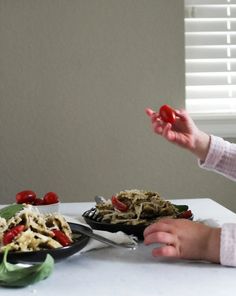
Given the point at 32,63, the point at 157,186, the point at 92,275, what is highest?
the point at 32,63

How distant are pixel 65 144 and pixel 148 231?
47.2 inches

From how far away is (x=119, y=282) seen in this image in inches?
28.7

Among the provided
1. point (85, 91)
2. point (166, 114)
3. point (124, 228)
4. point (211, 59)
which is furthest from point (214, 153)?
point (211, 59)

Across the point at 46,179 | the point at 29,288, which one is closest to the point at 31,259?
the point at 29,288

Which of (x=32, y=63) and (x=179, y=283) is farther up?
(x=32, y=63)

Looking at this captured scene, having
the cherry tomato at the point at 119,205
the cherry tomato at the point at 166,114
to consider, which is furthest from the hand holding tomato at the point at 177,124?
the cherry tomato at the point at 119,205

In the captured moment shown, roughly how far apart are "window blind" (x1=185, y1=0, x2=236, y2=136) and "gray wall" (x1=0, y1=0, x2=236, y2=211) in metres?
0.09

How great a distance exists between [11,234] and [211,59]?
1547 mm

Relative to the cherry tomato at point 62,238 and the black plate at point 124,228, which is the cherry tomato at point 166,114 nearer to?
the black plate at point 124,228

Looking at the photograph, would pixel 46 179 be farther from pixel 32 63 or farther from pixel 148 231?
pixel 148 231

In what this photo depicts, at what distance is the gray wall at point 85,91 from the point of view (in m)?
2.00

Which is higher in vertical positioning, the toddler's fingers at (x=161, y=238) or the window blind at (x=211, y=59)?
the window blind at (x=211, y=59)

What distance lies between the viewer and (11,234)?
80 cm

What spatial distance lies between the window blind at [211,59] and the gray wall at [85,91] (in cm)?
9
